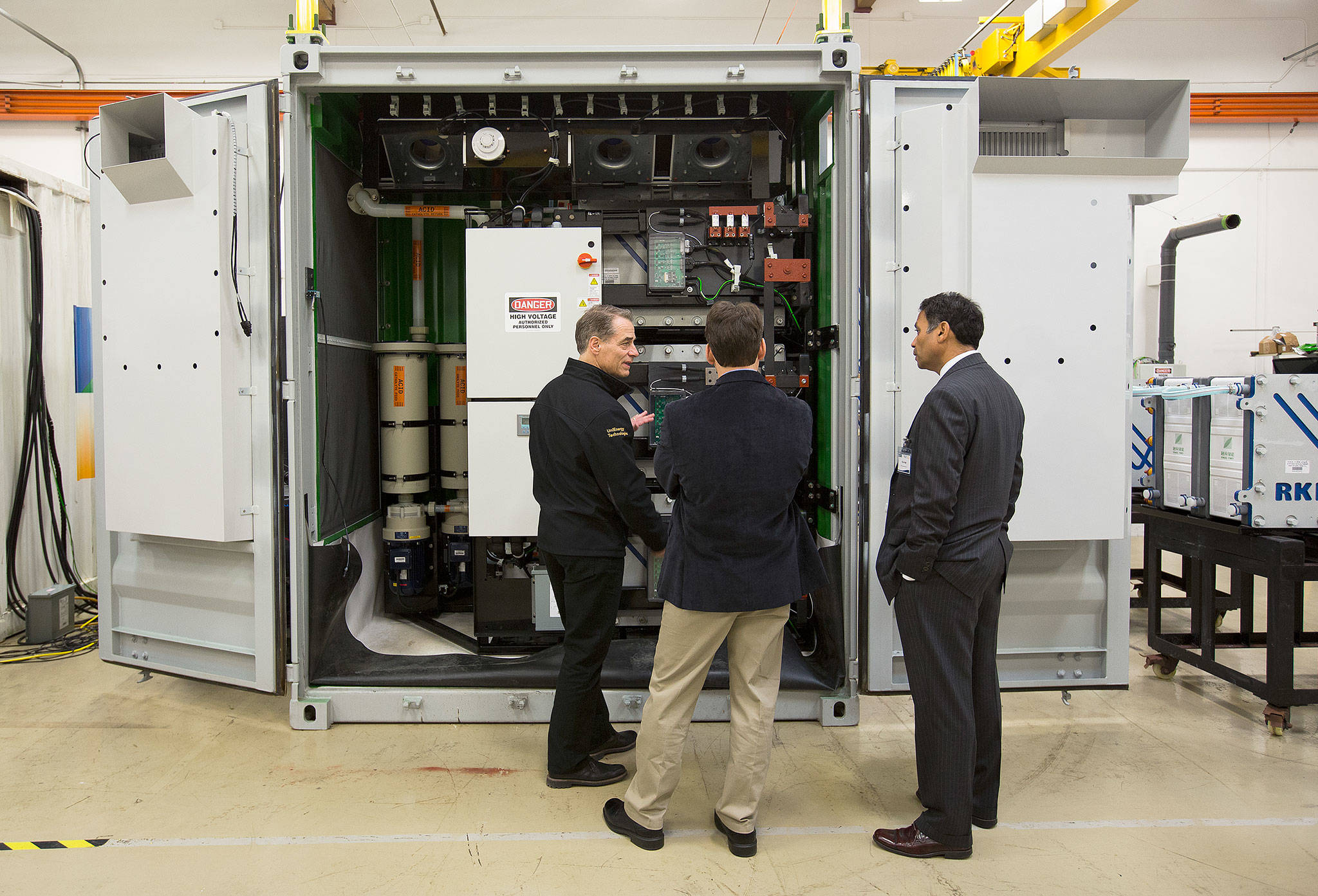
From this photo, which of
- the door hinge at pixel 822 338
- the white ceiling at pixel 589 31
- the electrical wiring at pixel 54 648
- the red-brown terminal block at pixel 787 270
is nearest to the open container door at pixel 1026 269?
the door hinge at pixel 822 338

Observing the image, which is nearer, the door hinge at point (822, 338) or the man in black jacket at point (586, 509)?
the man in black jacket at point (586, 509)

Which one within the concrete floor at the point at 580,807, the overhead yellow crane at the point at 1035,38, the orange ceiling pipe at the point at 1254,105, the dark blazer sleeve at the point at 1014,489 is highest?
the orange ceiling pipe at the point at 1254,105

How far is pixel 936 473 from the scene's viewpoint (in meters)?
1.98

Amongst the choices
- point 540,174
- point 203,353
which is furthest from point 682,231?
point 203,353

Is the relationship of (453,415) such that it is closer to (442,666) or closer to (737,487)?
(442,666)

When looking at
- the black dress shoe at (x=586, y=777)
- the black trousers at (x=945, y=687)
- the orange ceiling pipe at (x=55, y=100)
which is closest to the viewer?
the black trousers at (x=945, y=687)

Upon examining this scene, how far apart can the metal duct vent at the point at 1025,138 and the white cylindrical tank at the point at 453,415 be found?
2706mm

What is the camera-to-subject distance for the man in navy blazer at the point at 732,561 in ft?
6.37

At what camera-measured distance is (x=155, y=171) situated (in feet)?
8.94

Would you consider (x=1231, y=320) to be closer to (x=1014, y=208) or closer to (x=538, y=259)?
(x=1014, y=208)

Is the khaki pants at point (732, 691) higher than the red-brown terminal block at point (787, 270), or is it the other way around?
the red-brown terminal block at point (787, 270)

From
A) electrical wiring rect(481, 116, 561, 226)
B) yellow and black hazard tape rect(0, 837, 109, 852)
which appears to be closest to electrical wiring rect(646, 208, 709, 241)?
electrical wiring rect(481, 116, 561, 226)

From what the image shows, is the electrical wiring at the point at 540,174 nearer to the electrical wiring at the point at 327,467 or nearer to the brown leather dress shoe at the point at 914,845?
the electrical wiring at the point at 327,467

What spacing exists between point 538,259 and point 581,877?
2392mm
